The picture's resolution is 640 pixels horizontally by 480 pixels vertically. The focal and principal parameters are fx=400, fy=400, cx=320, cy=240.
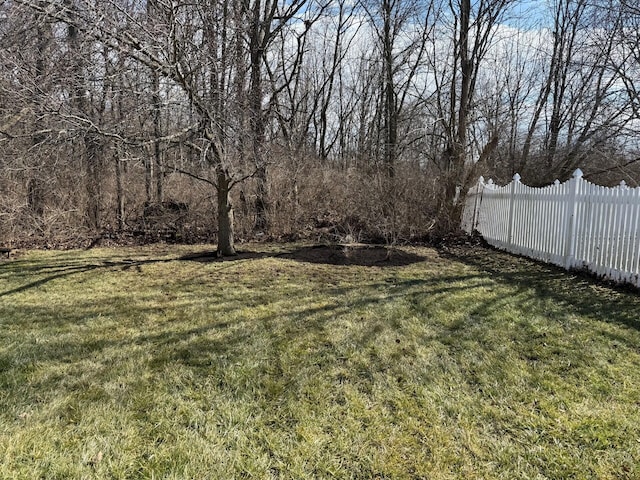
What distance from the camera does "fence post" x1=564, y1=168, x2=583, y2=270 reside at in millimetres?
6301

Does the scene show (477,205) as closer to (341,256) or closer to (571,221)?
(571,221)

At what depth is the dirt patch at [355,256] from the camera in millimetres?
7121

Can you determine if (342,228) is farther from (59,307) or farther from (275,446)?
(275,446)

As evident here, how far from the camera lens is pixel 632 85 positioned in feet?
38.2

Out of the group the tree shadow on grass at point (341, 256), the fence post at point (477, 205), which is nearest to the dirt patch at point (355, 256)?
the tree shadow on grass at point (341, 256)

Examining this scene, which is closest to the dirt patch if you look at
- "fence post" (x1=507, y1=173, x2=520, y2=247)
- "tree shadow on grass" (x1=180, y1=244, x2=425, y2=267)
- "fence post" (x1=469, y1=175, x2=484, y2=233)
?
"tree shadow on grass" (x1=180, y1=244, x2=425, y2=267)

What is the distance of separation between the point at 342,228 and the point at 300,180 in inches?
77.3

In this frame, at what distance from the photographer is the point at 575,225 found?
6301 millimetres

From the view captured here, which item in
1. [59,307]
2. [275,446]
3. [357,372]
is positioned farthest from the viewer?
[59,307]

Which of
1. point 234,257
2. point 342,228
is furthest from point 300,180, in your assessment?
point 234,257

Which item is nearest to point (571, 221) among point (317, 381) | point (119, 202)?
point (317, 381)

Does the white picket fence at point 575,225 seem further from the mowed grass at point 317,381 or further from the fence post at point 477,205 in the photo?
the fence post at point 477,205

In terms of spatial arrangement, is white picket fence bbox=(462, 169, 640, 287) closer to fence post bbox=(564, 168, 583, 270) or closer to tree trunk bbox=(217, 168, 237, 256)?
fence post bbox=(564, 168, 583, 270)

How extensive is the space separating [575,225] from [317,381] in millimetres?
5426
